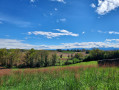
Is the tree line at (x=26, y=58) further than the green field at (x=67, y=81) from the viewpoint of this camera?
Yes

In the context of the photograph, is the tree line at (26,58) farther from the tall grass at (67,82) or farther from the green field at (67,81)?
the tall grass at (67,82)

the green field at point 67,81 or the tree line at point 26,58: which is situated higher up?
the green field at point 67,81

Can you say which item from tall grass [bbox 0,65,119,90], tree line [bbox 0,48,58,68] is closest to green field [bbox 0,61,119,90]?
tall grass [bbox 0,65,119,90]

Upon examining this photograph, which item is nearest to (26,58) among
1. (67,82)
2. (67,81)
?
(67,81)

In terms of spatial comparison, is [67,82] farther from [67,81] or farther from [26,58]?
[26,58]

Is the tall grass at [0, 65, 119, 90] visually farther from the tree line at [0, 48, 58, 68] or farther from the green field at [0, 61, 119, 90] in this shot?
the tree line at [0, 48, 58, 68]

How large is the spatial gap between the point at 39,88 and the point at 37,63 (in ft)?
120

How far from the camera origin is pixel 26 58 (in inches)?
1570

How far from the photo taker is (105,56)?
41781mm

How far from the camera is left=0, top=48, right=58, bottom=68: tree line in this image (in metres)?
38.2

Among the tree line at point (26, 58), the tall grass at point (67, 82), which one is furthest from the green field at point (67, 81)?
the tree line at point (26, 58)

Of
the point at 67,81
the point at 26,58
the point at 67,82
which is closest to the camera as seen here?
the point at 67,82

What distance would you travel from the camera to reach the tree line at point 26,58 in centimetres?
3824

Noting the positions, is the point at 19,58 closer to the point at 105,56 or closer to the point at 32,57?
the point at 32,57
